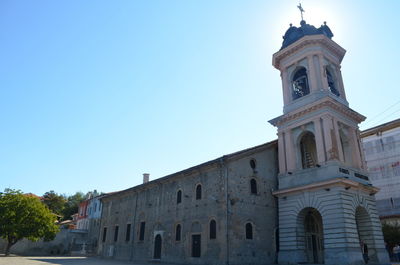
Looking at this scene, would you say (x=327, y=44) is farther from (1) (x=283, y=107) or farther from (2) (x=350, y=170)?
(2) (x=350, y=170)

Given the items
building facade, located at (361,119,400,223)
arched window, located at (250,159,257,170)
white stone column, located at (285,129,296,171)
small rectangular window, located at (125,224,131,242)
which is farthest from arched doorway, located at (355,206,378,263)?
small rectangular window, located at (125,224,131,242)

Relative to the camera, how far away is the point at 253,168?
68.4 ft

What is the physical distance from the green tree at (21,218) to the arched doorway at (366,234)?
29.8 m

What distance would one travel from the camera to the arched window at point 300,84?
73.3ft

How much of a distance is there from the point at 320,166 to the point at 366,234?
5074 mm

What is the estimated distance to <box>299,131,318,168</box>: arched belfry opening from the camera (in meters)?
21.5

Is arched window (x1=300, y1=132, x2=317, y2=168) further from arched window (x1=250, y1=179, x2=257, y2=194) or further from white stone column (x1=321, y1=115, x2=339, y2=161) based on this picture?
arched window (x1=250, y1=179, x2=257, y2=194)

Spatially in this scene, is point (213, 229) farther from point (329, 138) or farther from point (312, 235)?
point (329, 138)

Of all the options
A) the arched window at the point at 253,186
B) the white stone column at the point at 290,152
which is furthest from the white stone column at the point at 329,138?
the arched window at the point at 253,186

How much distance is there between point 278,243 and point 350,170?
6.55 metres

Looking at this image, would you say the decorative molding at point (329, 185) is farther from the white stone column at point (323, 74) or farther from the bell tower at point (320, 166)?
the white stone column at point (323, 74)

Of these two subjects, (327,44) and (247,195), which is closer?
(247,195)

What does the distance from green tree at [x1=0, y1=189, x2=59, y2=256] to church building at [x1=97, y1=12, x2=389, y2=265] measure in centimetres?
1431

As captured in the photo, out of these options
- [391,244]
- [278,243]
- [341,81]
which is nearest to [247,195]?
[278,243]
